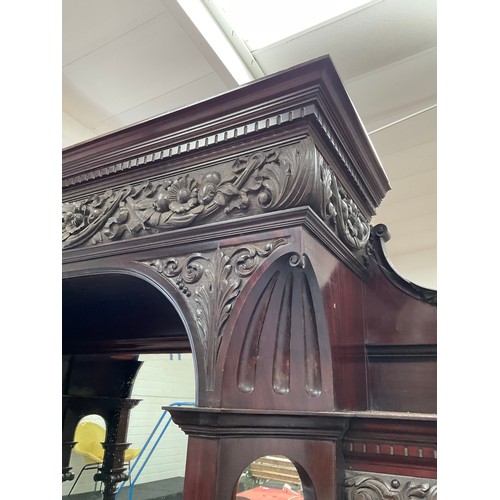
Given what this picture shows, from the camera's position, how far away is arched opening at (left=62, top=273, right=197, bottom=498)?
938 mm

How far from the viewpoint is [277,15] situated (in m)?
1.14

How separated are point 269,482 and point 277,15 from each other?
112cm

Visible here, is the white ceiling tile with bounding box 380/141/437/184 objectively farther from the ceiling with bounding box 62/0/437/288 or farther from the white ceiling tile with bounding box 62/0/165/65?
the white ceiling tile with bounding box 62/0/165/65

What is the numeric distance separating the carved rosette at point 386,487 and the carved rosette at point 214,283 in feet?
0.65

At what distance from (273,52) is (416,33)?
1.18ft

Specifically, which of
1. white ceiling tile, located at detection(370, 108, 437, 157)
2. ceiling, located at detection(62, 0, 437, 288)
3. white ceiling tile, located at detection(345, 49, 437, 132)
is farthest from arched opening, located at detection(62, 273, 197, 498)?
white ceiling tile, located at detection(370, 108, 437, 157)

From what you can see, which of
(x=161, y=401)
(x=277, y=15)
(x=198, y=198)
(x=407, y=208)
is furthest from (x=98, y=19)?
(x=407, y=208)

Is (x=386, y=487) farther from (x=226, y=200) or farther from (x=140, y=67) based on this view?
(x=140, y=67)

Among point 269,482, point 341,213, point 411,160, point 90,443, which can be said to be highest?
point 411,160

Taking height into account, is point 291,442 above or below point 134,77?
below

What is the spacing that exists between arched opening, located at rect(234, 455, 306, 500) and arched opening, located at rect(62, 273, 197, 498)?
20 centimetres

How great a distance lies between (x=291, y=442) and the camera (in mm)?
511
